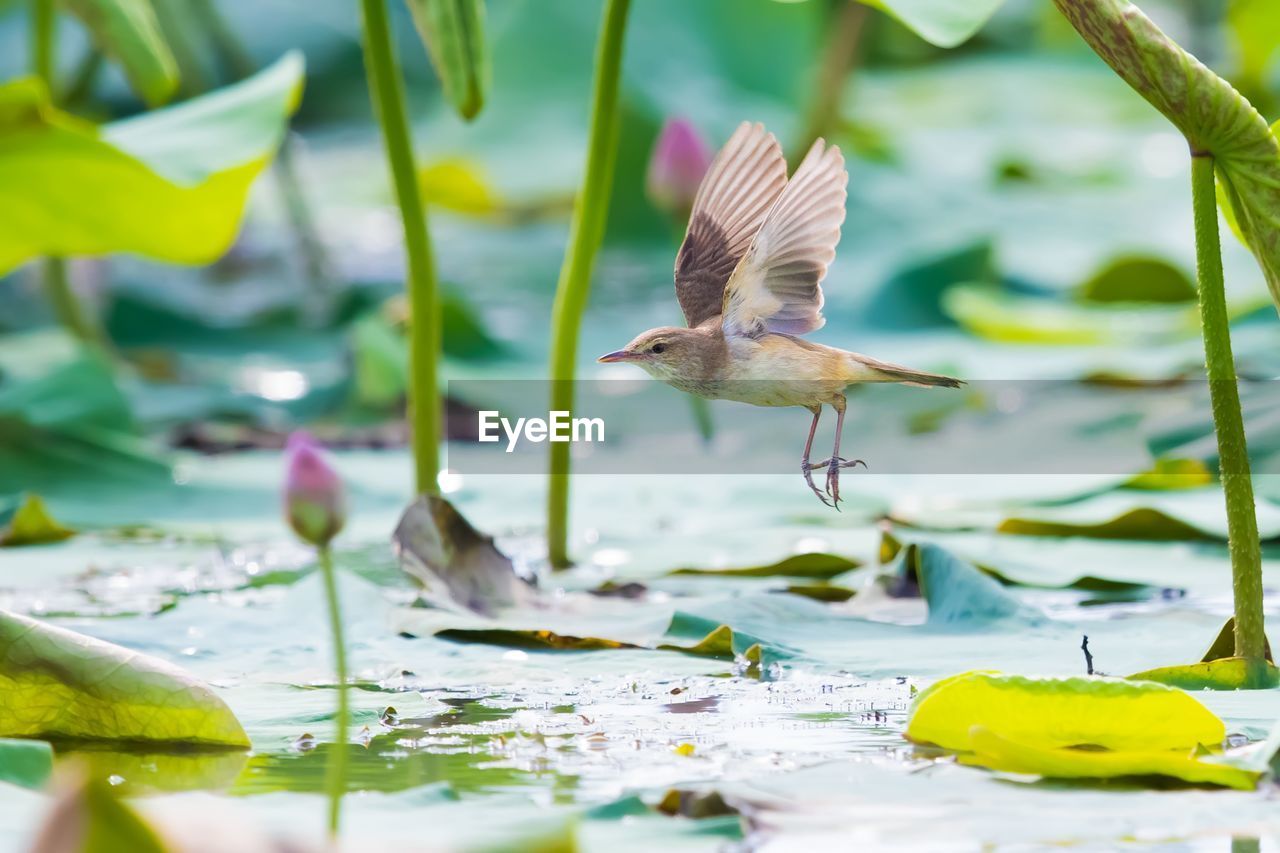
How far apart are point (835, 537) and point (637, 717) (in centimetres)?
100

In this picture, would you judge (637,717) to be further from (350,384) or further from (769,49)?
(769,49)

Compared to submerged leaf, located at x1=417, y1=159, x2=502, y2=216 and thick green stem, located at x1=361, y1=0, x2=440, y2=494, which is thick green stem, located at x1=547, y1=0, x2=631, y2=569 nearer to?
thick green stem, located at x1=361, y1=0, x2=440, y2=494

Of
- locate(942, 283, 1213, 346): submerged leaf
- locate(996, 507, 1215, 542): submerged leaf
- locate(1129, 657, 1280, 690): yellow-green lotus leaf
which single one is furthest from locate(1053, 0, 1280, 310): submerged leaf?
locate(942, 283, 1213, 346): submerged leaf

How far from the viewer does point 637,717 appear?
4.71ft

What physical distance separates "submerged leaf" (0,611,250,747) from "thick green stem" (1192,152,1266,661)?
2.76ft

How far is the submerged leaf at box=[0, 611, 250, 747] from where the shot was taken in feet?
4.36

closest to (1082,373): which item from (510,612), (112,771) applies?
(510,612)

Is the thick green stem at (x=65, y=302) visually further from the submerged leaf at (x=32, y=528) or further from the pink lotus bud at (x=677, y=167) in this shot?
the pink lotus bud at (x=677, y=167)

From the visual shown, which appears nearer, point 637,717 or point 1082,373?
point 637,717

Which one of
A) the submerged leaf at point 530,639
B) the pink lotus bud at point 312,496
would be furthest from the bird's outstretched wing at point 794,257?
the submerged leaf at point 530,639

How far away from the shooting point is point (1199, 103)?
1.28m

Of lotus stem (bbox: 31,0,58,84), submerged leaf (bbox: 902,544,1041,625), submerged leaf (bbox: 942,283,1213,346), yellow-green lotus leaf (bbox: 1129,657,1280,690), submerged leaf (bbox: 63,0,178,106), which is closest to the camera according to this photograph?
yellow-green lotus leaf (bbox: 1129,657,1280,690)

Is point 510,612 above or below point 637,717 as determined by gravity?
above

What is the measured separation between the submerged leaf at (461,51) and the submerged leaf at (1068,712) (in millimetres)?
863
